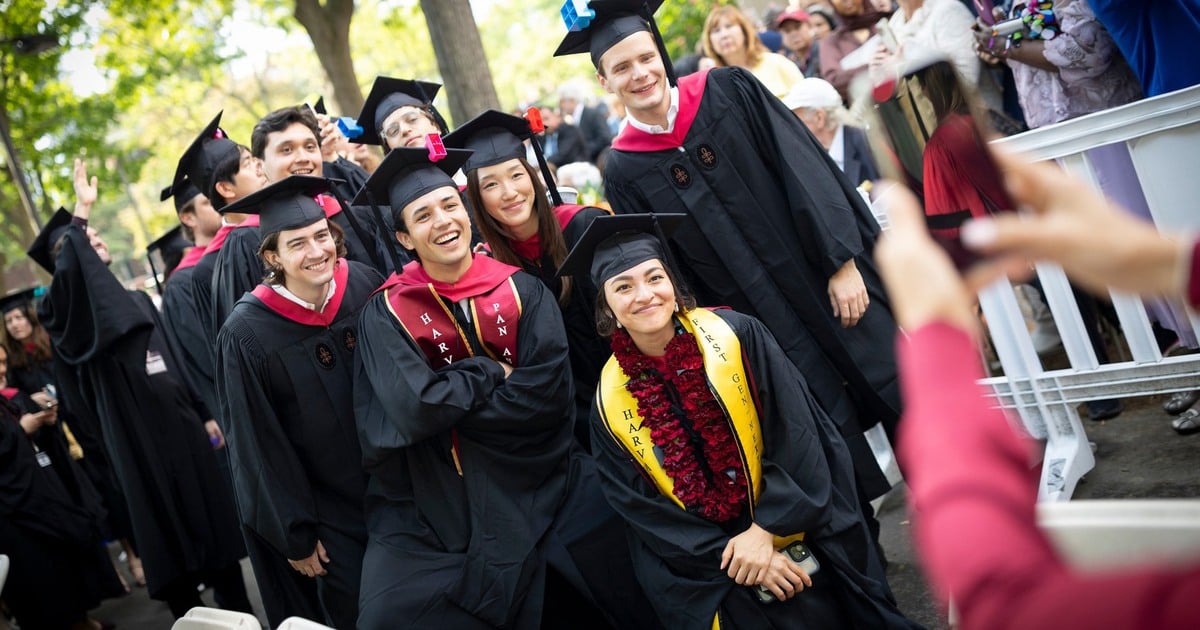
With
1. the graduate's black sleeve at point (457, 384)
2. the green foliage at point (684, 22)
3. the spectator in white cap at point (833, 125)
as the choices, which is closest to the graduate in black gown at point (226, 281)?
the graduate's black sleeve at point (457, 384)

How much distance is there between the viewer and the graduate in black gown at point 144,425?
19.0 feet

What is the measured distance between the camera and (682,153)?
4.01 metres

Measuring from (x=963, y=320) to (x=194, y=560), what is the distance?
5.70 m

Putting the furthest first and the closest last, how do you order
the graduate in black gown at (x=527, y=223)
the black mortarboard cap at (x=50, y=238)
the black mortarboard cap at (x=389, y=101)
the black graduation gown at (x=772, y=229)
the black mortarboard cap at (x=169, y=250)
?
1. the black mortarboard cap at (x=169, y=250)
2. the black mortarboard cap at (x=50, y=238)
3. the black mortarboard cap at (x=389, y=101)
4. the graduate in black gown at (x=527, y=223)
5. the black graduation gown at (x=772, y=229)

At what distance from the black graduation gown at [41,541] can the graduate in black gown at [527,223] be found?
4096 mm

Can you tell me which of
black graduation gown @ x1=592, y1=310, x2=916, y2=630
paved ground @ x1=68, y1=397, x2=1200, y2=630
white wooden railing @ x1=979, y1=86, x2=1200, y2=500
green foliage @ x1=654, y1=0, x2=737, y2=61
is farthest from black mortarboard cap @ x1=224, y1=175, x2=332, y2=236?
green foliage @ x1=654, y1=0, x2=737, y2=61

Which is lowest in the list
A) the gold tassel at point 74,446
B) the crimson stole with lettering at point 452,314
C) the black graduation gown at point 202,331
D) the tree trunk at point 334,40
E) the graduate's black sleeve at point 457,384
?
the graduate's black sleeve at point 457,384

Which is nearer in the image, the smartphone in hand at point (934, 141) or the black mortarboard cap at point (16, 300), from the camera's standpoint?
the smartphone in hand at point (934, 141)

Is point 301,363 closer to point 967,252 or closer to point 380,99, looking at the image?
point 380,99

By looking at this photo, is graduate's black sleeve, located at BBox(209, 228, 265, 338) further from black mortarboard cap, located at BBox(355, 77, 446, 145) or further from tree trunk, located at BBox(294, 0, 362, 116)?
tree trunk, located at BBox(294, 0, 362, 116)

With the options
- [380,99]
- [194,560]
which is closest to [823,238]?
[380,99]

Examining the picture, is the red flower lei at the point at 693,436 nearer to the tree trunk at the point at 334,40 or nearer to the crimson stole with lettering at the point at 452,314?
the crimson stole with lettering at the point at 452,314

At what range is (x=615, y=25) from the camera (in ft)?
13.0

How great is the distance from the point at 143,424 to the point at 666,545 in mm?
4028
